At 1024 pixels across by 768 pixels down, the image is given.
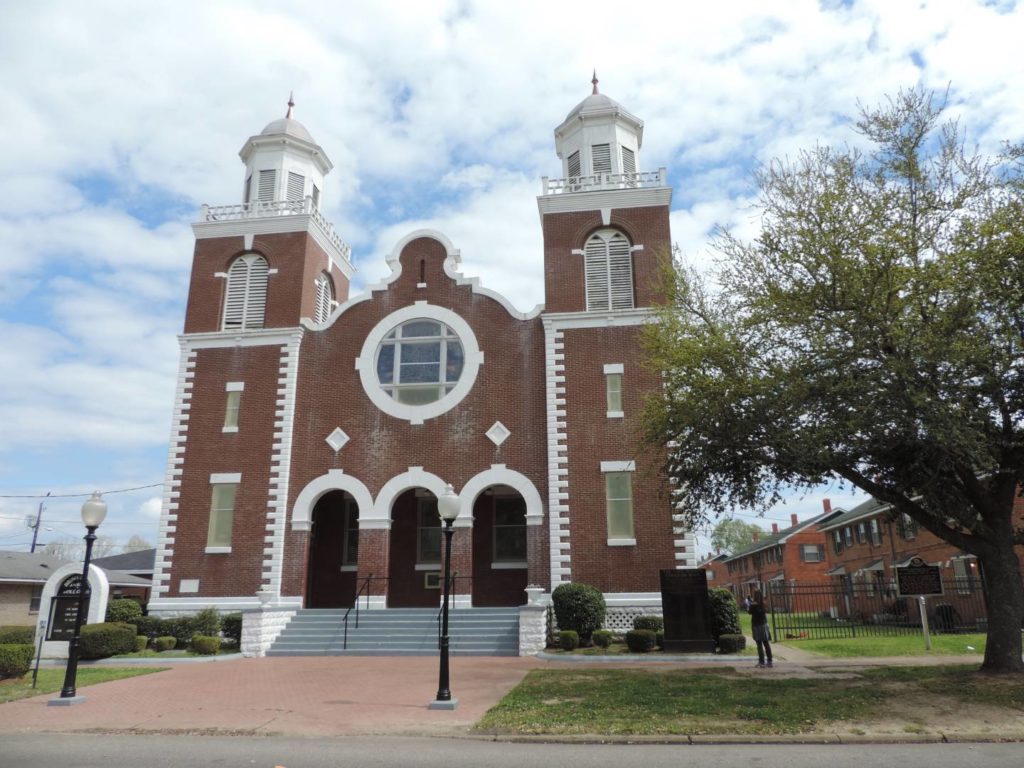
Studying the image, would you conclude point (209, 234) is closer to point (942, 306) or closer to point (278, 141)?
point (278, 141)

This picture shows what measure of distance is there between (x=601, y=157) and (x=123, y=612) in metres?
22.0

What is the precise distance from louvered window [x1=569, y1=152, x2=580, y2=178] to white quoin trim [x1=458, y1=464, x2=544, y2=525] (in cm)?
1154

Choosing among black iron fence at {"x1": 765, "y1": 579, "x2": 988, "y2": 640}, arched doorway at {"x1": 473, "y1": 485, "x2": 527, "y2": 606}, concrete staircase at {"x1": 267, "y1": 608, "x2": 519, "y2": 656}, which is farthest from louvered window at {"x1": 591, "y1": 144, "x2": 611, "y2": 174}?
black iron fence at {"x1": 765, "y1": 579, "x2": 988, "y2": 640}

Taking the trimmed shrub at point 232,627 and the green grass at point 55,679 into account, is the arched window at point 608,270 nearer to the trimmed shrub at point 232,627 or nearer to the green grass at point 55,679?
the trimmed shrub at point 232,627

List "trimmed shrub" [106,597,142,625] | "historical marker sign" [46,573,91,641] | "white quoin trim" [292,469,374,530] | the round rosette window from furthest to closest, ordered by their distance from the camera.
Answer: the round rosette window
"white quoin trim" [292,469,374,530]
"trimmed shrub" [106,597,142,625]
"historical marker sign" [46,573,91,641]

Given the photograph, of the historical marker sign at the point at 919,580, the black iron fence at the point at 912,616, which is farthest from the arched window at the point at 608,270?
the black iron fence at the point at 912,616

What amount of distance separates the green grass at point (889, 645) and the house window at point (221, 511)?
18.3 m

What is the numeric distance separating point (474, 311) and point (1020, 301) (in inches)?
661

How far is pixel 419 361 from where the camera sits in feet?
84.9

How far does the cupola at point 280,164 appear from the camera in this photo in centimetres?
2859

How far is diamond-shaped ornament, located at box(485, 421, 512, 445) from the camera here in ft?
79.8

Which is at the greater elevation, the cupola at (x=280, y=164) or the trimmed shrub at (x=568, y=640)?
the cupola at (x=280, y=164)

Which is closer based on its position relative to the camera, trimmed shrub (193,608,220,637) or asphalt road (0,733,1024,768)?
asphalt road (0,733,1024,768)

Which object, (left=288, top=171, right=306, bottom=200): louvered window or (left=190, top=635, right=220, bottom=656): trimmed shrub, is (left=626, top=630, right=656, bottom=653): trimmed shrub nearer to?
(left=190, top=635, right=220, bottom=656): trimmed shrub
